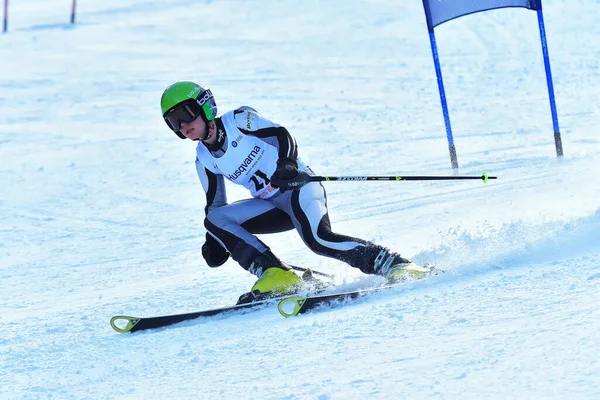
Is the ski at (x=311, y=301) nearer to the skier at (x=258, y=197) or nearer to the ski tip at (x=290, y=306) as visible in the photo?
the ski tip at (x=290, y=306)

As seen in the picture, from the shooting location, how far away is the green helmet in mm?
4973

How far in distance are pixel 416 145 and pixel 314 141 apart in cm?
117

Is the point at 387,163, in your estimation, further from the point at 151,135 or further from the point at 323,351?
the point at 323,351

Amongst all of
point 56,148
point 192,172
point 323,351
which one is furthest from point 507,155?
point 323,351

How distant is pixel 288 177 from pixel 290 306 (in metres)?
0.68

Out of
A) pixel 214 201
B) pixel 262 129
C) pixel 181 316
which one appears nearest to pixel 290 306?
pixel 181 316

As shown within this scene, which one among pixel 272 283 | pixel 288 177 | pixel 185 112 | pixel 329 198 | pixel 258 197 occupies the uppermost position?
pixel 185 112

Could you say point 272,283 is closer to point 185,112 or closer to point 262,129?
point 262,129

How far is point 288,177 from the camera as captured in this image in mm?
4980

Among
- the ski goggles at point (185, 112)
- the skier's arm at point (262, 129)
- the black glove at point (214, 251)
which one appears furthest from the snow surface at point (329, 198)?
the ski goggles at point (185, 112)

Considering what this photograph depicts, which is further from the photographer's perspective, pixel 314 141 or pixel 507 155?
pixel 314 141

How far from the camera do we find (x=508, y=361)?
334 centimetres

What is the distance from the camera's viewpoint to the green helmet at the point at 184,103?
497cm

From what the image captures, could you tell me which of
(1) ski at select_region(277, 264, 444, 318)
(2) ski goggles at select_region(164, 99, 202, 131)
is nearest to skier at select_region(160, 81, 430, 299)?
(2) ski goggles at select_region(164, 99, 202, 131)
